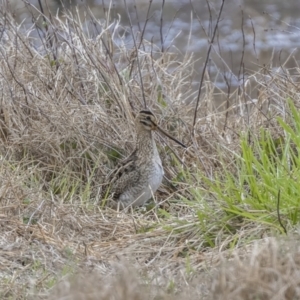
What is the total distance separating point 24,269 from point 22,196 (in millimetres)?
1141

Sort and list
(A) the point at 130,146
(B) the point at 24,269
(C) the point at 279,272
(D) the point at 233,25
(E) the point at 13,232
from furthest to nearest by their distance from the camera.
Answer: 1. (D) the point at 233,25
2. (A) the point at 130,146
3. (E) the point at 13,232
4. (B) the point at 24,269
5. (C) the point at 279,272

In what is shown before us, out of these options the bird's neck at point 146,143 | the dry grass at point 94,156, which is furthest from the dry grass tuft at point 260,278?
the bird's neck at point 146,143

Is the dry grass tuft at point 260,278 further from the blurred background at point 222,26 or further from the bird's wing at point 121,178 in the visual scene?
the blurred background at point 222,26

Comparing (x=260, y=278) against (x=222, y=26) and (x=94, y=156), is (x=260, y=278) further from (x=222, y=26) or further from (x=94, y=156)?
(x=222, y=26)

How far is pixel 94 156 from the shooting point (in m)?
7.29

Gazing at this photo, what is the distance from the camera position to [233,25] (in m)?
13.2

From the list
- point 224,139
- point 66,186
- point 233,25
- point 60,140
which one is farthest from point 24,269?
point 233,25

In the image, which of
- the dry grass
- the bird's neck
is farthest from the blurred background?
the bird's neck

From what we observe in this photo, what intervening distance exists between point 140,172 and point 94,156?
0.47m

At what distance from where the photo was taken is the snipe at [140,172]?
22.9 ft

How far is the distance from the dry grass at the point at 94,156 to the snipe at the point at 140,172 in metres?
0.15

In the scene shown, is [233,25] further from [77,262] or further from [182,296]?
[182,296]

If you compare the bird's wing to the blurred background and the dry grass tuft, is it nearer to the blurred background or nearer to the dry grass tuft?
the dry grass tuft

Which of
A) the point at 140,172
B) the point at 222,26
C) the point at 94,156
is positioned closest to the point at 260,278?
the point at 140,172
